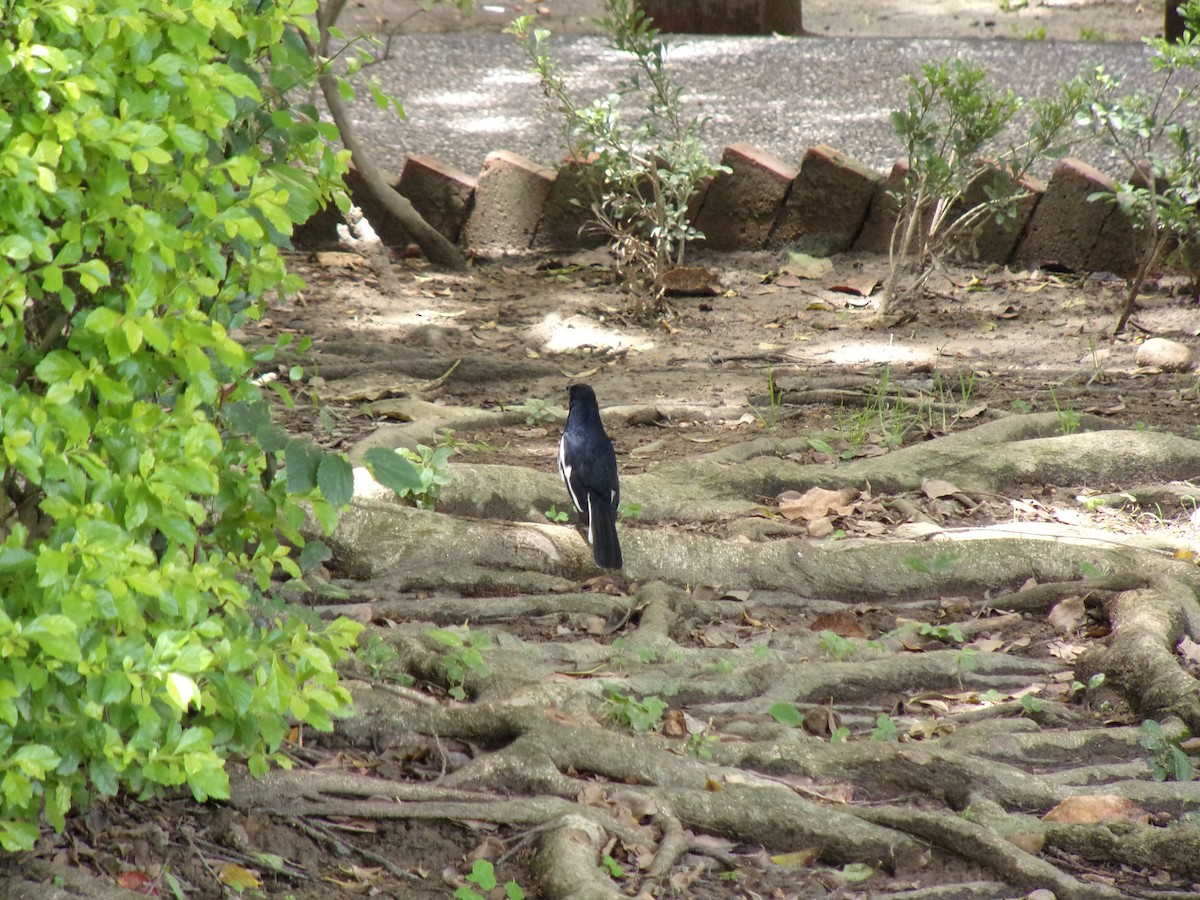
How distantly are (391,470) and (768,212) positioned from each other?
6.10 meters

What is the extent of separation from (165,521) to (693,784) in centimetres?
140

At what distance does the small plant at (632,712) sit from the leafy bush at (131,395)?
0.98m

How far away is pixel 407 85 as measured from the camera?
11.3 metres

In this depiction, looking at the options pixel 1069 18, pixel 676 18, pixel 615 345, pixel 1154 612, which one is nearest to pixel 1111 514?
pixel 1154 612

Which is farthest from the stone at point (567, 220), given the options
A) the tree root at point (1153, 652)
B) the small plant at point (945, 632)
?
the tree root at point (1153, 652)

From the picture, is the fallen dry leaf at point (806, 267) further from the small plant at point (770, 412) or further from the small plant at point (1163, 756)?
the small plant at point (1163, 756)

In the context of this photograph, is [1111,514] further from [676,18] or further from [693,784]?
[676,18]

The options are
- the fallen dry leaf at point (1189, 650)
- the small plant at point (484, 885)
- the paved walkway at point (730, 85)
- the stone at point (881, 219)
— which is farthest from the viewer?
the paved walkway at point (730, 85)

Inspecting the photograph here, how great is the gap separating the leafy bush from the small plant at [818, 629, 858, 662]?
178 centimetres

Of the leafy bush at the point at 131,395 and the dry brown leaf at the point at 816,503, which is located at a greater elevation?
the leafy bush at the point at 131,395

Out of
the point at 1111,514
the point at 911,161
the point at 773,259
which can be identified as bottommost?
the point at 1111,514

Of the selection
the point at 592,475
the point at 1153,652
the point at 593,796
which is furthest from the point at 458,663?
the point at 1153,652

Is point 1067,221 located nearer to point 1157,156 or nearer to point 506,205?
point 1157,156

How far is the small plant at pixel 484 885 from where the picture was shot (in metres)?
2.28
